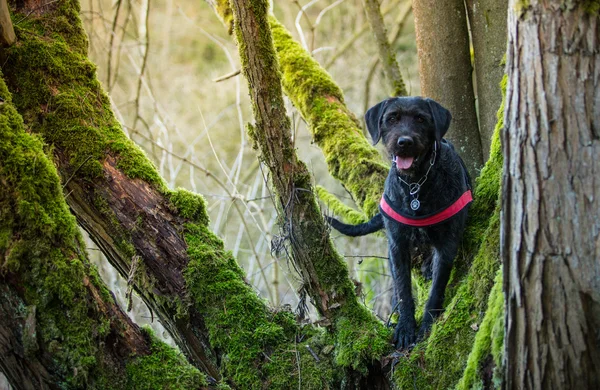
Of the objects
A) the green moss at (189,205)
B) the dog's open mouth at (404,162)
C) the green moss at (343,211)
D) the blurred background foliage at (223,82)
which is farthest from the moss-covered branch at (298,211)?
the blurred background foliage at (223,82)

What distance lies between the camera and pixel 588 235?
228 cm

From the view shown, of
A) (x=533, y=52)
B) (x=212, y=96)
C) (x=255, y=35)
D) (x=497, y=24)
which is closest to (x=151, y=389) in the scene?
(x=255, y=35)

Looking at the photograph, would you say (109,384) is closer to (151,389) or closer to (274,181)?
(151,389)

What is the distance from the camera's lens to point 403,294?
398cm

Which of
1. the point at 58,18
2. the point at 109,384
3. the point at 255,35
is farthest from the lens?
the point at 58,18

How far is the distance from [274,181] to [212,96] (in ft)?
23.2

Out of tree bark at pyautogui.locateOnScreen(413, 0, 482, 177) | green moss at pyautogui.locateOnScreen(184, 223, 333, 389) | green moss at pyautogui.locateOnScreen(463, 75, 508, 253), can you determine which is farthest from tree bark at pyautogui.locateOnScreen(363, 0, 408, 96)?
green moss at pyautogui.locateOnScreen(184, 223, 333, 389)

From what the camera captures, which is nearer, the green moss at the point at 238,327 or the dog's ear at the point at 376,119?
the green moss at the point at 238,327

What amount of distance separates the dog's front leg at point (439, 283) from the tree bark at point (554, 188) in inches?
51.2

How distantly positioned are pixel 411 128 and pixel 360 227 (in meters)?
1.08

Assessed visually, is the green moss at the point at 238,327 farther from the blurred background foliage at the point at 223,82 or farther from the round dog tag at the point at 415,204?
the blurred background foliage at the point at 223,82

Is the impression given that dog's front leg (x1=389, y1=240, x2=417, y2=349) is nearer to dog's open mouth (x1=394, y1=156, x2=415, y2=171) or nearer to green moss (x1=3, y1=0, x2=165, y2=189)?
dog's open mouth (x1=394, y1=156, x2=415, y2=171)

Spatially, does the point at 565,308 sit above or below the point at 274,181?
below

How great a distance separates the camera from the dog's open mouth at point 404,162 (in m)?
3.85
